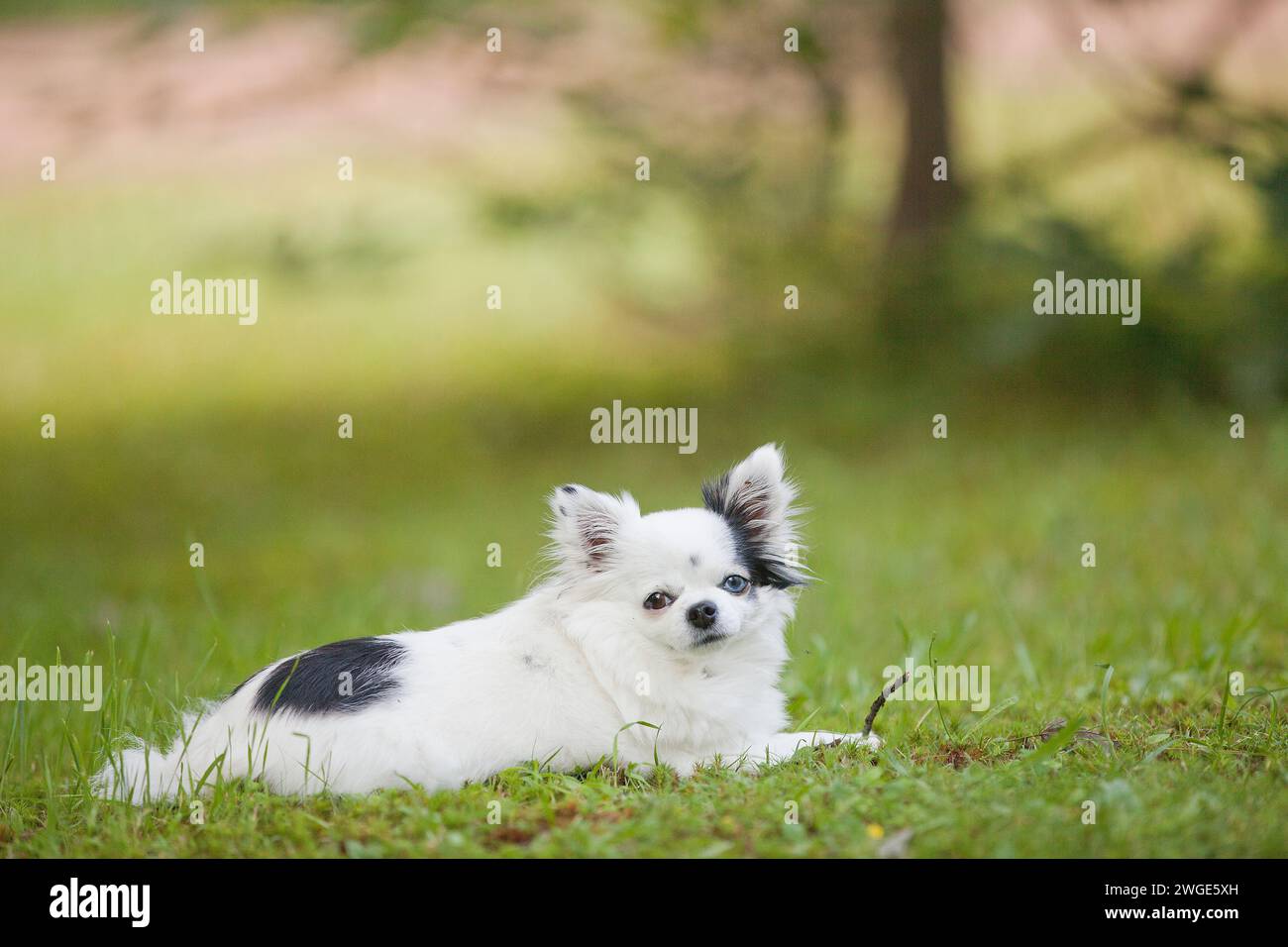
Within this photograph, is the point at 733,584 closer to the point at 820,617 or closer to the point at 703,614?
the point at 703,614

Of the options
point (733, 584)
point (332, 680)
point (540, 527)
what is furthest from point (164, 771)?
point (540, 527)

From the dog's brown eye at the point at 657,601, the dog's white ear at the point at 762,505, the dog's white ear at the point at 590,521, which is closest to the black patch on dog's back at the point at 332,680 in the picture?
the dog's white ear at the point at 590,521

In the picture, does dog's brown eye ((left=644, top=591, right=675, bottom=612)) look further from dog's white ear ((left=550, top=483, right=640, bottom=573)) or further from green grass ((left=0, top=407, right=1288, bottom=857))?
green grass ((left=0, top=407, right=1288, bottom=857))

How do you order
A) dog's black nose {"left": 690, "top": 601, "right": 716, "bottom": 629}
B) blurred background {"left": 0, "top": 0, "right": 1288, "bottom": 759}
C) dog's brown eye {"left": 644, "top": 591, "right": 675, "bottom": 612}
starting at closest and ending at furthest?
1. dog's black nose {"left": 690, "top": 601, "right": 716, "bottom": 629}
2. dog's brown eye {"left": 644, "top": 591, "right": 675, "bottom": 612}
3. blurred background {"left": 0, "top": 0, "right": 1288, "bottom": 759}

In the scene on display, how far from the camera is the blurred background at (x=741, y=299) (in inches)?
361

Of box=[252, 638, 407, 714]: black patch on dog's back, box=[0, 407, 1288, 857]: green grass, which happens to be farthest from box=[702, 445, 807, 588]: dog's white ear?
box=[252, 638, 407, 714]: black patch on dog's back

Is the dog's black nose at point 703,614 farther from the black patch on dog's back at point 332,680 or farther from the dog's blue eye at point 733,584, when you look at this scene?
the black patch on dog's back at point 332,680

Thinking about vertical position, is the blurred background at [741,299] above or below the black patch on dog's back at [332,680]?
above

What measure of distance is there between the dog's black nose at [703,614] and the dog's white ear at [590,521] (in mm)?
404

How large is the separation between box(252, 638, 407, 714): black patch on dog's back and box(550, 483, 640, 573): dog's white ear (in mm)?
688

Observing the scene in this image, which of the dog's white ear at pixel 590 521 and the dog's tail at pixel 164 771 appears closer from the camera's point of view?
the dog's tail at pixel 164 771

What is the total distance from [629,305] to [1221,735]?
28.5ft

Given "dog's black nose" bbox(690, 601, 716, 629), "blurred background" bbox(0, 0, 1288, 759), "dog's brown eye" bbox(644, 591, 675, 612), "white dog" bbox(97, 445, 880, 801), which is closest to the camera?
"white dog" bbox(97, 445, 880, 801)

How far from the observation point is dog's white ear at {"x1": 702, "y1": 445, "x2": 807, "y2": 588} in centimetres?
452
